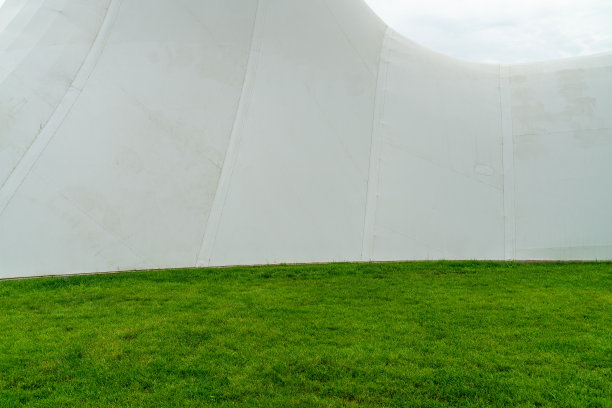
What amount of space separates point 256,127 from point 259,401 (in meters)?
5.36

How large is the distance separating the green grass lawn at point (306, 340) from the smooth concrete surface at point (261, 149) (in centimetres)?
88

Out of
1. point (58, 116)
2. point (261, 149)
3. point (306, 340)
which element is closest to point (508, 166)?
point (261, 149)

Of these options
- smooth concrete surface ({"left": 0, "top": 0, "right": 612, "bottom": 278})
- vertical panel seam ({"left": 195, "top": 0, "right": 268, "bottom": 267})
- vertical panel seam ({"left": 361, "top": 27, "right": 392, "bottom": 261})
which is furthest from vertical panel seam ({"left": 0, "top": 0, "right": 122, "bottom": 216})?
vertical panel seam ({"left": 361, "top": 27, "right": 392, "bottom": 261})

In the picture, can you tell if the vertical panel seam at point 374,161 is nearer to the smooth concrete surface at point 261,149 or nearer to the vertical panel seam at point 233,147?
the smooth concrete surface at point 261,149

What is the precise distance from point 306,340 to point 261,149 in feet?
13.6

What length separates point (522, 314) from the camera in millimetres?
4980

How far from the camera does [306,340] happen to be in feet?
14.3

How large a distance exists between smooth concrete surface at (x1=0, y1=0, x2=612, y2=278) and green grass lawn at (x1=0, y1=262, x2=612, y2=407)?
0.88 metres

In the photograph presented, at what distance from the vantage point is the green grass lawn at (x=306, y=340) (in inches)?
134

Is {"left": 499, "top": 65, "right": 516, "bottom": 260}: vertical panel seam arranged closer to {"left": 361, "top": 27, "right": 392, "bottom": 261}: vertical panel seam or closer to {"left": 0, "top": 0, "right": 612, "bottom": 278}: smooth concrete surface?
{"left": 0, "top": 0, "right": 612, "bottom": 278}: smooth concrete surface

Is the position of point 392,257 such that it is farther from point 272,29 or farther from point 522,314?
point 272,29

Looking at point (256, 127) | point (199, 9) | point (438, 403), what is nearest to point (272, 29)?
point (199, 9)

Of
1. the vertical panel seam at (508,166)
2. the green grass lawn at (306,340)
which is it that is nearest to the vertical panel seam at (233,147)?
the green grass lawn at (306,340)

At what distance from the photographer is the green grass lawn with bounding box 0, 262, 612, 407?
3404mm
